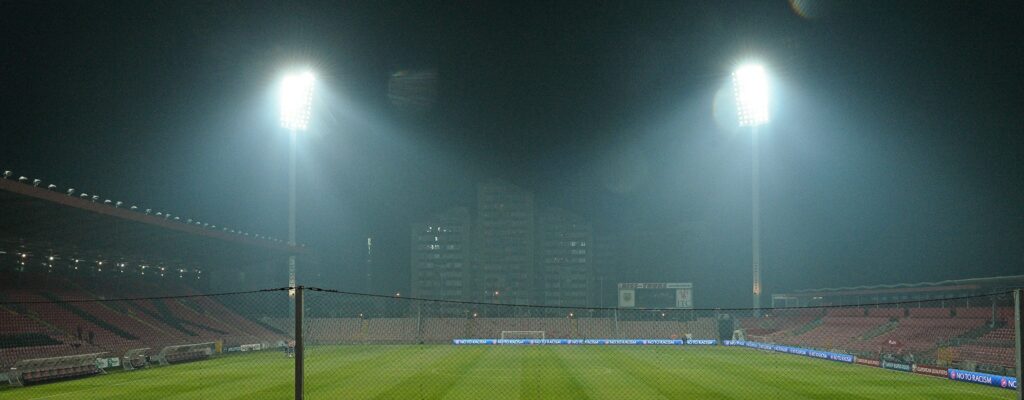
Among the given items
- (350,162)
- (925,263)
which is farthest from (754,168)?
(350,162)

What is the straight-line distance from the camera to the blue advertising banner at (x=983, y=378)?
86.0 ft

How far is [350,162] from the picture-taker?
73.1 metres

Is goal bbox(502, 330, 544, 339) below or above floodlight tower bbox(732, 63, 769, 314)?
below

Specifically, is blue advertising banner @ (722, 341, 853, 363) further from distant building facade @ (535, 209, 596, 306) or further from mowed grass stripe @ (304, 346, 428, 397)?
distant building facade @ (535, 209, 596, 306)

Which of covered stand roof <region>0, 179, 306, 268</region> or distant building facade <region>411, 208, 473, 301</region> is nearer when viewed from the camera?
covered stand roof <region>0, 179, 306, 268</region>

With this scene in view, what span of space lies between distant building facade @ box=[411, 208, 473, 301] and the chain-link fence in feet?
102

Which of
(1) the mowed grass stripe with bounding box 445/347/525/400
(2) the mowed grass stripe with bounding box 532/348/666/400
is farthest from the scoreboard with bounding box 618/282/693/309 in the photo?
(1) the mowed grass stripe with bounding box 445/347/525/400

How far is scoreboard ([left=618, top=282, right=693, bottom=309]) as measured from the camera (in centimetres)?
7144

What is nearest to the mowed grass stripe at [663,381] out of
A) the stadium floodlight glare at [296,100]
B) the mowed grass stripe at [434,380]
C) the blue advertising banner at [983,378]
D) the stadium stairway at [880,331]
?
the mowed grass stripe at [434,380]

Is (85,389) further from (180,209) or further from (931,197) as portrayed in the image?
(931,197)

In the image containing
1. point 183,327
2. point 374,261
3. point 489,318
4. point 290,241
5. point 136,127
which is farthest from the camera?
point 374,261

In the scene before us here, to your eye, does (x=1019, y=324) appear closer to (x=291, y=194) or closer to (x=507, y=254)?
(x=291, y=194)

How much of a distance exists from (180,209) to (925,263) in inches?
1997

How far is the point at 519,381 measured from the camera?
2814 centimetres
